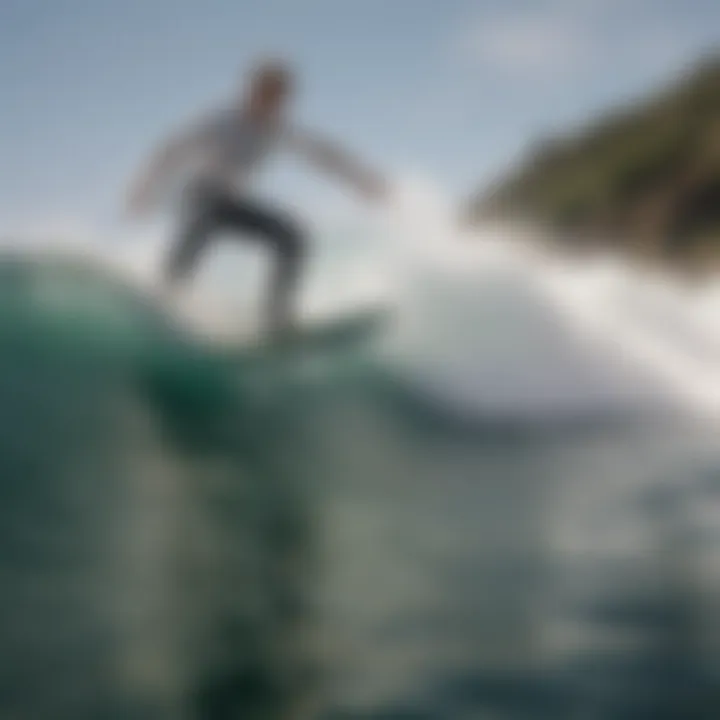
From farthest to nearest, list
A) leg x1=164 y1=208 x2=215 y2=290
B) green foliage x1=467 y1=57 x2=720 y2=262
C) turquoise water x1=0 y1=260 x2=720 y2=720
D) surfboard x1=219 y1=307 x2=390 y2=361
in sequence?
green foliage x1=467 y1=57 x2=720 y2=262
leg x1=164 y1=208 x2=215 y2=290
surfboard x1=219 y1=307 x2=390 y2=361
turquoise water x1=0 y1=260 x2=720 y2=720

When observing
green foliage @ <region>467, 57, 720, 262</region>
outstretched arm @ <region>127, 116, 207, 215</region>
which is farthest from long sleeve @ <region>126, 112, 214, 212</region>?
green foliage @ <region>467, 57, 720, 262</region>

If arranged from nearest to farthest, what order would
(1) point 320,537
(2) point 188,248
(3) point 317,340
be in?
1. (1) point 320,537
2. (3) point 317,340
3. (2) point 188,248

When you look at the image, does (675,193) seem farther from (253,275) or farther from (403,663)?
(403,663)

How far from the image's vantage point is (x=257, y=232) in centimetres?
405

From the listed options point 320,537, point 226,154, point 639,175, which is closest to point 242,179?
point 226,154

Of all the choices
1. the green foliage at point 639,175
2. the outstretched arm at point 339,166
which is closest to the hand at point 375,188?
the outstretched arm at point 339,166

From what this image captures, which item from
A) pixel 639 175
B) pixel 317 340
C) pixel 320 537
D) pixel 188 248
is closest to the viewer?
pixel 320 537

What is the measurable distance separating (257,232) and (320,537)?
1432mm

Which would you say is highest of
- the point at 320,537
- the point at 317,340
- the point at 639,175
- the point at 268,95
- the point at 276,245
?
the point at 639,175

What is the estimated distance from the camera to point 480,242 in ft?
14.5

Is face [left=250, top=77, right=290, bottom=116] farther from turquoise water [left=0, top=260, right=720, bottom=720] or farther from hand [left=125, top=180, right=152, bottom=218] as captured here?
turquoise water [left=0, top=260, right=720, bottom=720]

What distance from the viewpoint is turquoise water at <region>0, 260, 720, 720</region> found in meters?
2.24

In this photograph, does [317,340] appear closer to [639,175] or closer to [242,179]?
[242,179]

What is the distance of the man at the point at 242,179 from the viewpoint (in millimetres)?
4043
